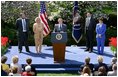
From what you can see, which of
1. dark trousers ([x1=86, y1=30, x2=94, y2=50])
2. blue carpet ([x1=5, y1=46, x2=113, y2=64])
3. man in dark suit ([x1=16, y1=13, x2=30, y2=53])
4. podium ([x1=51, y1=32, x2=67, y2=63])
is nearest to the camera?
podium ([x1=51, y1=32, x2=67, y2=63])

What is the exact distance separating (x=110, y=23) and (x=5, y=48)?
830 cm

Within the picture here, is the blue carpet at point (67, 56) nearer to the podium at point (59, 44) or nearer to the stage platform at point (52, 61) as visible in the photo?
the stage platform at point (52, 61)

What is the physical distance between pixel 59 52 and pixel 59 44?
0.28 meters

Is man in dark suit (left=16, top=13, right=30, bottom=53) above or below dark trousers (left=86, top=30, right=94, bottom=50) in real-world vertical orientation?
above

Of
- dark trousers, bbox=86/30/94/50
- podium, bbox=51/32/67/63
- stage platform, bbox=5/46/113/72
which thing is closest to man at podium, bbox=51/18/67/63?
podium, bbox=51/32/67/63

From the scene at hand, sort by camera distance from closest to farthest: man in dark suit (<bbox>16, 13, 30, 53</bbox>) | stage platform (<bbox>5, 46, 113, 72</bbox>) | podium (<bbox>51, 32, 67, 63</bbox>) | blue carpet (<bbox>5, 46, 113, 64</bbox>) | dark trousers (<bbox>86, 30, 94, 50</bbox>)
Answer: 1. podium (<bbox>51, 32, 67, 63</bbox>)
2. stage platform (<bbox>5, 46, 113, 72</bbox>)
3. blue carpet (<bbox>5, 46, 113, 64</bbox>)
4. man in dark suit (<bbox>16, 13, 30, 53</bbox>)
5. dark trousers (<bbox>86, 30, 94, 50</bbox>)

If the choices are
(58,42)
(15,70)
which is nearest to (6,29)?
(58,42)

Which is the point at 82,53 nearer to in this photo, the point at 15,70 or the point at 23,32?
the point at 23,32

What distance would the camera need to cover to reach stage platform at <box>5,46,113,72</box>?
530 inches

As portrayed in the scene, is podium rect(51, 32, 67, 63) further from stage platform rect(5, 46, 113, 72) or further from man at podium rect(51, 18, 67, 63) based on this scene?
stage platform rect(5, 46, 113, 72)

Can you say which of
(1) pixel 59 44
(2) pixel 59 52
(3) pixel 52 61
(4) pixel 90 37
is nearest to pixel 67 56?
(4) pixel 90 37

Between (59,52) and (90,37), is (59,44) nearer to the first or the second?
(59,52)

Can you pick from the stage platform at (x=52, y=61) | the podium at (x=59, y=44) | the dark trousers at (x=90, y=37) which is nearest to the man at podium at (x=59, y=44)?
the podium at (x=59, y=44)

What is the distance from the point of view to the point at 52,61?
1395cm
